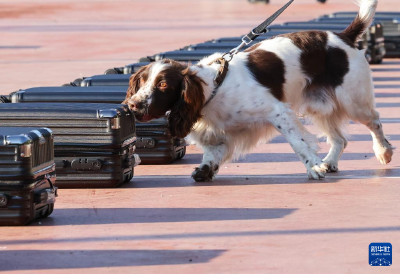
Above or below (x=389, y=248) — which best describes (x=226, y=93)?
above

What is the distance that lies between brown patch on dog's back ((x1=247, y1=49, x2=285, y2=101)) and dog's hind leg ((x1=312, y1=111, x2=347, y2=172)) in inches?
27.6

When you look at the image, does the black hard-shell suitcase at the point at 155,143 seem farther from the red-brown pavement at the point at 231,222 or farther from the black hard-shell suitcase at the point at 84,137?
the black hard-shell suitcase at the point at 84,137

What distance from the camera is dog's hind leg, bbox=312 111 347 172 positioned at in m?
7.50

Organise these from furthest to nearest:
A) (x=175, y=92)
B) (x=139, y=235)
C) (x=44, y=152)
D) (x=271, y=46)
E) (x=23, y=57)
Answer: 1. (x=23, y=57)
2. (x=271, y=46)
3. (x=175, y=92)
4. (x=44, y=152)
5. (x=139, y=235)

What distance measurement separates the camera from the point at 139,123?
24.8 feet

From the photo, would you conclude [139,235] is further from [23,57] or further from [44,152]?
[23,57]

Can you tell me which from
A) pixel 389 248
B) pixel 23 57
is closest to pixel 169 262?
pixel 389 248

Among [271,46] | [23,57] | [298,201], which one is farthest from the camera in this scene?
[23,57]

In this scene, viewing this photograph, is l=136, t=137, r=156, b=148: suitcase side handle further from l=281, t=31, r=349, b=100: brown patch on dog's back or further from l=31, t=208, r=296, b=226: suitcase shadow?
l=31, t=208, r=296, b=226: suitcase shadow

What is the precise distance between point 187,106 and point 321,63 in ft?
4.07

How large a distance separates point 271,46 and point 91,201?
1917 millimetres

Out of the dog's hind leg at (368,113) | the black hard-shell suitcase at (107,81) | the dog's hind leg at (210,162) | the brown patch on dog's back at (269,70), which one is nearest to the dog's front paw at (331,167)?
the dog's hind leg at (368,113)

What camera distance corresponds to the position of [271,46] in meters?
7.09

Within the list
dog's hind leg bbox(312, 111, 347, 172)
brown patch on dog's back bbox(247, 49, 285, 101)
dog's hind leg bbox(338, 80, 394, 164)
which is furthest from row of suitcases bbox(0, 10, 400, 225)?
dog's hind leg bbox(338, 80, 394, 164)
